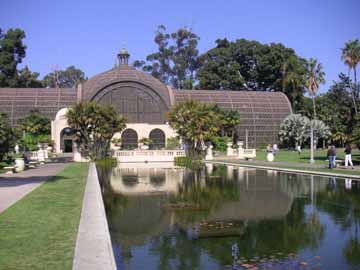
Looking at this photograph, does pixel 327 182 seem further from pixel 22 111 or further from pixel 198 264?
pixel 22 111

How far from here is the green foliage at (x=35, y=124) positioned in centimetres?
6081

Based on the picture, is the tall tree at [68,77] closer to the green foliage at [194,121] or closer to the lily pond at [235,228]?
the green foliage at [194,121]

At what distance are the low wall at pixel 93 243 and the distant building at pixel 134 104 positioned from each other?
51.4 meters

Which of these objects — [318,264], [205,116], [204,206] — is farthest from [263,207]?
[205,116]

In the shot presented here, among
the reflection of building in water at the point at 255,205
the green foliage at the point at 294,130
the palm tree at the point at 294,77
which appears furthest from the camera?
the palm tree at the point at 294,77

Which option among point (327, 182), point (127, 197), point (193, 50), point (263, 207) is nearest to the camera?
point (263, 207)

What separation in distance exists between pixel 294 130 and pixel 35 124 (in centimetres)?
3601

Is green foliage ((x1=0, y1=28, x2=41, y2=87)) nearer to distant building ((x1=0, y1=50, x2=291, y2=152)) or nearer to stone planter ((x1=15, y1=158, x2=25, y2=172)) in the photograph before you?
distant building ((x1=0, y1=50, x2=291, y2=152))

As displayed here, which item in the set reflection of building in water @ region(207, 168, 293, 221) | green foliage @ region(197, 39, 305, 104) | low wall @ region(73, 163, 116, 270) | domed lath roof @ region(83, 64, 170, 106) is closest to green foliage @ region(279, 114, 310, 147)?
green foliage @ region(197, 39, 305, 104)

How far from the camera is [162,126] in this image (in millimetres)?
67000

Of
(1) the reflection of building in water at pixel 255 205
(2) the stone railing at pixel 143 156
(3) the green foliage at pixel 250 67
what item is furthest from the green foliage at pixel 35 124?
(1) the reflection of building in water at pixel 255 205

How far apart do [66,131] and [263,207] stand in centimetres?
5356

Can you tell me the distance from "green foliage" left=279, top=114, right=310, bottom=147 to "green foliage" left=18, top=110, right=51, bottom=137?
111 feet

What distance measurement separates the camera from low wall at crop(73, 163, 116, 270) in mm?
7625
